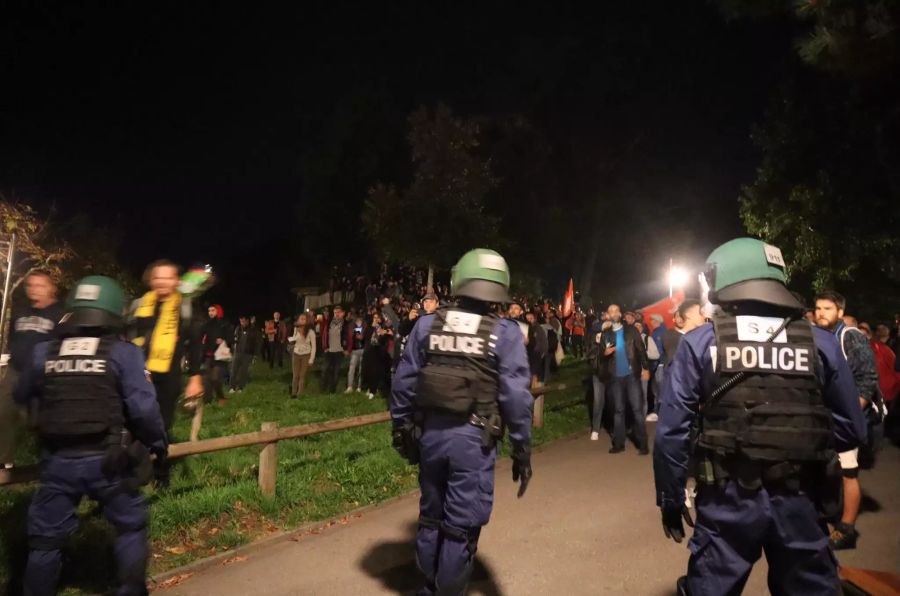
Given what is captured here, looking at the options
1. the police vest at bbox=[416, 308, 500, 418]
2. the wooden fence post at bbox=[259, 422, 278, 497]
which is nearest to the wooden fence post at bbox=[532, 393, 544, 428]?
the wooden fence post at bbox=[259, 422, 278, 497]

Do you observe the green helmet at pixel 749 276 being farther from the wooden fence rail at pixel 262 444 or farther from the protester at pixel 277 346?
the protester at pixel 277 346

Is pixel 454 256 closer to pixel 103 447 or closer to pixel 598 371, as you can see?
pixel 598 371

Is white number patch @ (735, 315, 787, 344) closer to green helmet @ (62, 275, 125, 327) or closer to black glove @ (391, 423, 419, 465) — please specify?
black glove @ (391, 423, 419, 465)

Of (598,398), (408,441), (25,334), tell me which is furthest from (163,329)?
(598,398)

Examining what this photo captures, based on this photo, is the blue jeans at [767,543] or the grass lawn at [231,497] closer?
the blue jeans at [767,543]

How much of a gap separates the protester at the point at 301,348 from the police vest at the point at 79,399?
9475 mm

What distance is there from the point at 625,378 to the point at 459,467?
584cm

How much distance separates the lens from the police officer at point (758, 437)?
277 cm

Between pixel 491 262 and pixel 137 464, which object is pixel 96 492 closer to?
pixel 137 464

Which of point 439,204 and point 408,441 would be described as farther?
point 439,204

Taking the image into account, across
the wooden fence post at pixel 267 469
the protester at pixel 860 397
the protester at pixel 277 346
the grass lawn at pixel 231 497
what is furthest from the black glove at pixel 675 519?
the protester at pixel 277 346

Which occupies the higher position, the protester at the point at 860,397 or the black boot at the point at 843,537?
the protester at the point at 860,397

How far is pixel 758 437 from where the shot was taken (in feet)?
9.11

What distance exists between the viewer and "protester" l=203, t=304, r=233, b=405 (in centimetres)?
1027
